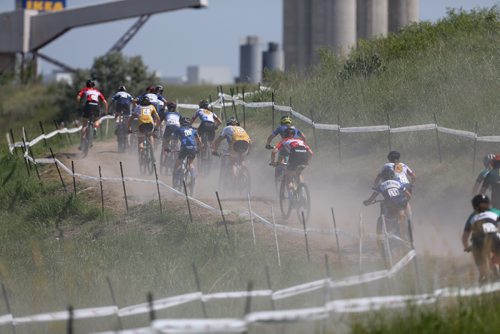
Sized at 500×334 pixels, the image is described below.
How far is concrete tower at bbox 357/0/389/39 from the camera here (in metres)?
68.6

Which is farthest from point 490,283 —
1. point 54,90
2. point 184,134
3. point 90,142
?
point 54,90

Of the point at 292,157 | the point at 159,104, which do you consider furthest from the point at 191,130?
the point at 159,104

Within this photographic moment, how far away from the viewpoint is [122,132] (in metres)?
31.2

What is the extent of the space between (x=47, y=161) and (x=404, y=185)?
51.2 feet

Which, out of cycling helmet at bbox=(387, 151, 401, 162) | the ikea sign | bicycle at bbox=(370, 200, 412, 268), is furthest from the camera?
the ikea sign

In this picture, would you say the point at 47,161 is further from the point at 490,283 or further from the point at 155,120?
the point at 490,283

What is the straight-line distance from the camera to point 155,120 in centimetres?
2809

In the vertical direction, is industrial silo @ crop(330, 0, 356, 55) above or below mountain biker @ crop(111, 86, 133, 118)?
above

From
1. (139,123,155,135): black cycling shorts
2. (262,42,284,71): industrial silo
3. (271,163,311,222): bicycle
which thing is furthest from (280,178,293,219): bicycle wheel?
(262,42,284,71): industrial silo

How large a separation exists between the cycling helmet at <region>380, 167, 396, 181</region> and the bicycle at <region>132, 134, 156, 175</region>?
985 centimetres

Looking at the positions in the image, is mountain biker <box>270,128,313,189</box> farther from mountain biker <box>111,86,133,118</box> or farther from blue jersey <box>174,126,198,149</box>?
mountain biker <box>111,86,133,118</box>

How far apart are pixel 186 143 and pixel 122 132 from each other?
25.8 ft

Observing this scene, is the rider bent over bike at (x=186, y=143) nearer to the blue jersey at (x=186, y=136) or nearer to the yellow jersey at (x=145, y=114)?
the blue jersey at (x=186, y=136)

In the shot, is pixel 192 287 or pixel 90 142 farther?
pixel 90 142
